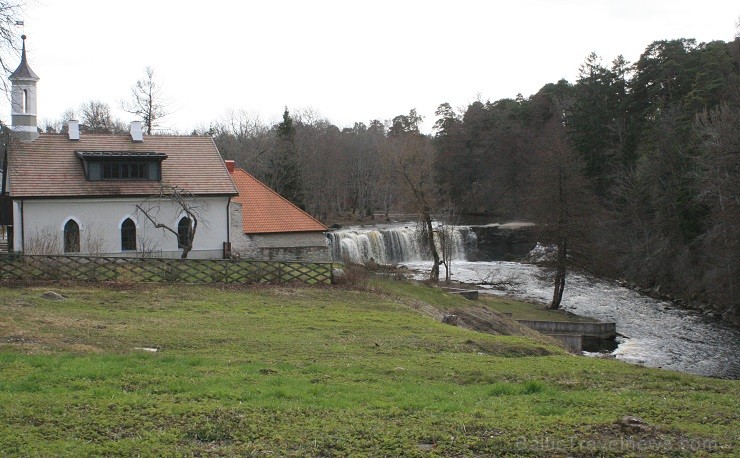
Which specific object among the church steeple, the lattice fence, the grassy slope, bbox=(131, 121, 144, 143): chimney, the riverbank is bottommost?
the riverbank

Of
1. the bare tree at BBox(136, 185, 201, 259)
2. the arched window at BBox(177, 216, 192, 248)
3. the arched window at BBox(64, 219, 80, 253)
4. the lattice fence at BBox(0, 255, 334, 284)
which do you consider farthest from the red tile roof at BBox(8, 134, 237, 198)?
the lattice fence at BBox(0, 255, 334, 284)

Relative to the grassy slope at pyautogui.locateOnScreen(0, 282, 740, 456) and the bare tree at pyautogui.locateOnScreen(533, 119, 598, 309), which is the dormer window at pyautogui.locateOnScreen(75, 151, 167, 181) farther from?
the bare tree at pyautogui.locateOnScreen(533, 119, 598, 309)

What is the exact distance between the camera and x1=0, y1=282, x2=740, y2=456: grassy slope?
7316 millimetres

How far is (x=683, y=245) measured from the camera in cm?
4144

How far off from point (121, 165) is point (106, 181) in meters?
1.05

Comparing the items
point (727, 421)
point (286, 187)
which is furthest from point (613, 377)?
point (286, 187)

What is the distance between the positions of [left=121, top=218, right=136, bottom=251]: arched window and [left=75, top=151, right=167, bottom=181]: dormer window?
2.19m

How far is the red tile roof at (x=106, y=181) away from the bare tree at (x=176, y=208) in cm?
46

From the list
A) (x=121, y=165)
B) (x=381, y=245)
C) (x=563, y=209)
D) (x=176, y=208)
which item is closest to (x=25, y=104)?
(x=121, y=165)

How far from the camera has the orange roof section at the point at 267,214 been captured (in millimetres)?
34938

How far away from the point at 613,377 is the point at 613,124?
58.0m

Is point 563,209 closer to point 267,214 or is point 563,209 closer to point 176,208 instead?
point 267,214

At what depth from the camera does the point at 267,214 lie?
35.7 meters

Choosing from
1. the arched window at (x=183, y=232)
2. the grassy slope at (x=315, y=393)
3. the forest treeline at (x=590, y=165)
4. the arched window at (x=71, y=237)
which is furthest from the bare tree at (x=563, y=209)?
the arched window at (x=71, y=237)
